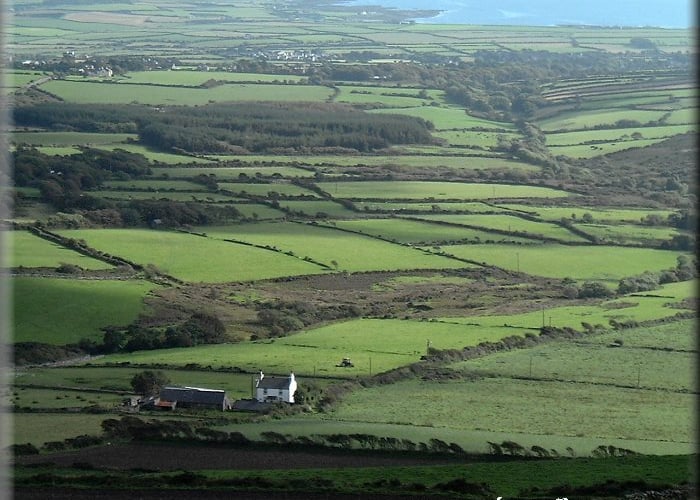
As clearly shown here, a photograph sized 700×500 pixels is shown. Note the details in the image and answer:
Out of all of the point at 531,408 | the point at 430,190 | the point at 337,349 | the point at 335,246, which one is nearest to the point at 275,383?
the point at 531,408

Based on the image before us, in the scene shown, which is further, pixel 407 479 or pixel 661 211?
pixel 661 211

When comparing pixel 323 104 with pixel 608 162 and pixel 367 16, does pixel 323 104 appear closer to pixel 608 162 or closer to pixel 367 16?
pixel 608 162

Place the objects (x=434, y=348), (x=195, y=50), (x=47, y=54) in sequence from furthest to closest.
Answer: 1. (x=195, y=50)
2. (x=47, y=54)
3. (x=434, y=348)

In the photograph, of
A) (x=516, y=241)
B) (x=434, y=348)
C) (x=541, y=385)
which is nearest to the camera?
(x=541, y=385)

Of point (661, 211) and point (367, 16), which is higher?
point (367, 16)

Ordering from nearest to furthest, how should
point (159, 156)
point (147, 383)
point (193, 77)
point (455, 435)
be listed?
point (455, 435), point (147, 383), point (159, 156), point (193, 77)

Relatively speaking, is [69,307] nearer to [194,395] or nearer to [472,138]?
[194,395]

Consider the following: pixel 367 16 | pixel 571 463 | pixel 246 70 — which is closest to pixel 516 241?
pixel 571 463
